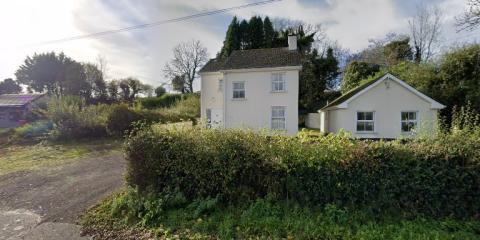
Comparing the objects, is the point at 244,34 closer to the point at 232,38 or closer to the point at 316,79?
the point at 232,38

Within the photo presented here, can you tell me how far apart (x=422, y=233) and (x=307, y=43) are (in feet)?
113

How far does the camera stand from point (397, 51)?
2953 cm

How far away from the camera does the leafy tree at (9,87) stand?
5170cm

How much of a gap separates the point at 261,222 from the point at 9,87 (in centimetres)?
6976

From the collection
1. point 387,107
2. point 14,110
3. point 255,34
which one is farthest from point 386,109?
point 14,110

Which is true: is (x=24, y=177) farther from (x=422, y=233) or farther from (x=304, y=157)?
(x=422, y=233)

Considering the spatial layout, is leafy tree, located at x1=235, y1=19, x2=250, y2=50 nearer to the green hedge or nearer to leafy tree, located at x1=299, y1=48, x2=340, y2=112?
leafy tree, located at x1=299, y1=48, x2=340, y2=112

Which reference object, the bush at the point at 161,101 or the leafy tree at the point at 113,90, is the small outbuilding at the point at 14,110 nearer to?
the leafy tree at the point at 113,90

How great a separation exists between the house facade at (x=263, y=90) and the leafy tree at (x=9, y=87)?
5730 cm

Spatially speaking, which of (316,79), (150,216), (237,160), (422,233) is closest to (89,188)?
(150,216)

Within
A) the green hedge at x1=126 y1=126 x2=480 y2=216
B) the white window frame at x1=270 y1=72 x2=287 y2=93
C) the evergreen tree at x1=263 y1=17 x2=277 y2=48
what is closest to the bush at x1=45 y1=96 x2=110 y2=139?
the white window frame at x1=270 y1=72 x2=287 y2=93

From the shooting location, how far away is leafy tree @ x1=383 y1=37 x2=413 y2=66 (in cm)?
2934

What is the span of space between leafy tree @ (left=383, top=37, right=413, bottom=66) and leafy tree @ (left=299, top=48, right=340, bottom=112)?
618cm

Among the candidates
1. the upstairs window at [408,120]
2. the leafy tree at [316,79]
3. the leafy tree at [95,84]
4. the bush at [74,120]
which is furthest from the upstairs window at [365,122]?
the leafy tree at [95,84]
